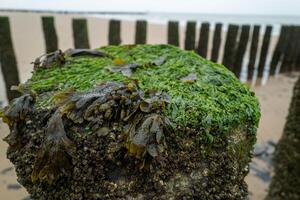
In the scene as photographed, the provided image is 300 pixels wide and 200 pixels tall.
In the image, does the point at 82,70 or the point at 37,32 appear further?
the point at 37,32

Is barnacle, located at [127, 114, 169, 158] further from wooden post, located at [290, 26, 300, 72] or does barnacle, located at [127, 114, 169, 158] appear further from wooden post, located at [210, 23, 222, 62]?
wooden post, located at [290, 26, 300, 72]

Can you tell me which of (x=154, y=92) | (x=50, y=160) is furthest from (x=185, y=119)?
(x=50, y=160)

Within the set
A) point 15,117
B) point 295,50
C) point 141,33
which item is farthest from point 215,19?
point 15,117

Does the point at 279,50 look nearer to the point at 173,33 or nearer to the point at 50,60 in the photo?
the point at 173,33

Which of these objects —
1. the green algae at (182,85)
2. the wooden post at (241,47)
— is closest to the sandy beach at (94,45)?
the wooden post at (241,47)

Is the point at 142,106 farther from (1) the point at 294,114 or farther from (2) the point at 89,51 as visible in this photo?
(1) the point at 294,114
